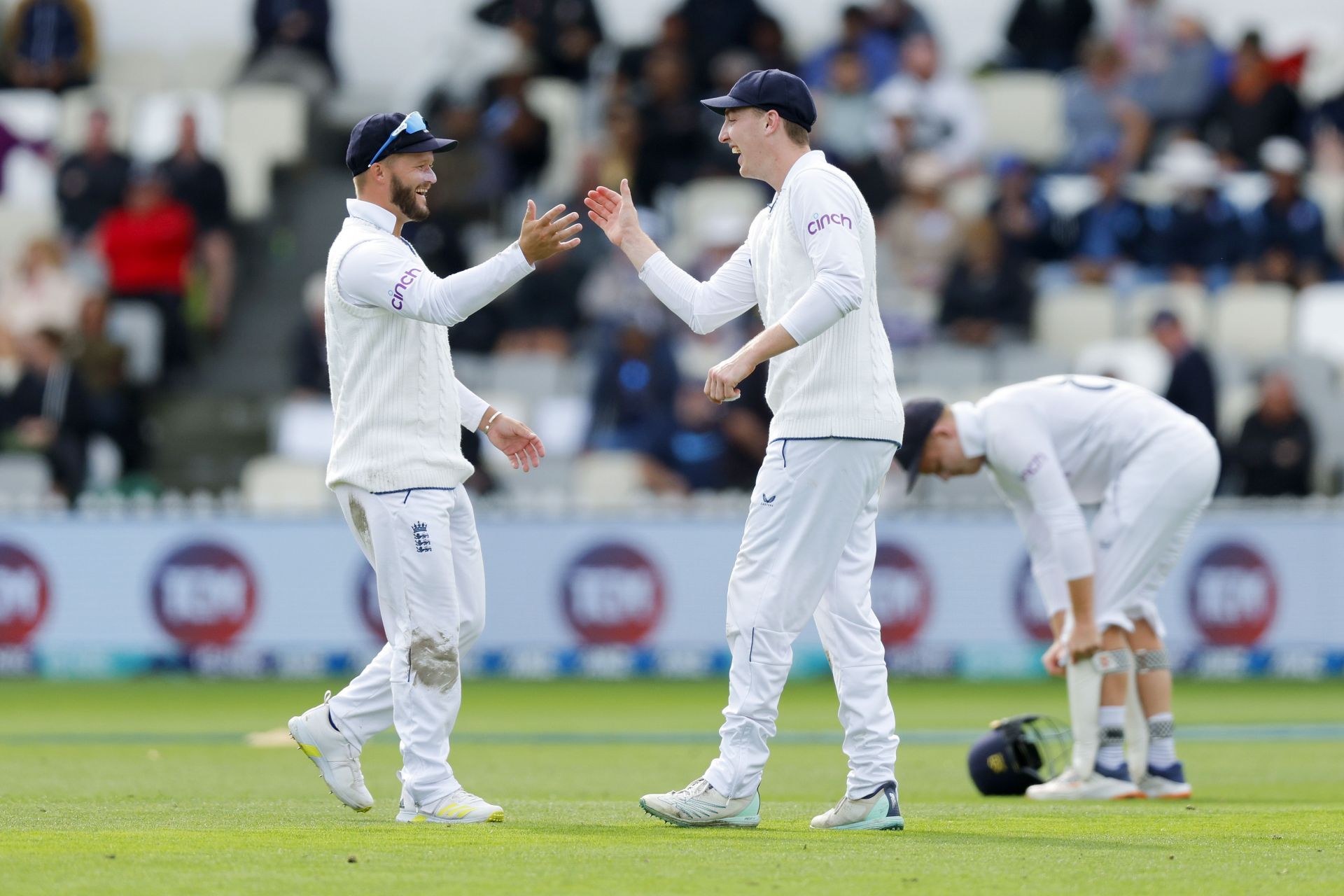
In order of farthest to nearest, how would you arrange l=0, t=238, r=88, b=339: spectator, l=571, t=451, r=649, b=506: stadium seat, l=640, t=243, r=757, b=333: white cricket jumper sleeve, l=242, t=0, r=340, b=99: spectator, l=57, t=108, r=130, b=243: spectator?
1. l=242, t=0, r=340, b=99: spectator
2. l=57, t=108, r=130, b=243: spectator
3. l=0, t=238, r=88, b=339: spectator
4. l=571, t=451, r=649, b=506: stadium seat
5. l=640, t=243, r=757, b=333: white cricket jumper sleeve

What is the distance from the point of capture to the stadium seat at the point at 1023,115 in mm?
22125

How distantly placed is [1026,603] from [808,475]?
32.2 feet

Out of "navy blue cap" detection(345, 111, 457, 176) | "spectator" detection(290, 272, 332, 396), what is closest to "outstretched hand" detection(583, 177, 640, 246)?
"navy blue cap" detection(345, 111, 457, 176)

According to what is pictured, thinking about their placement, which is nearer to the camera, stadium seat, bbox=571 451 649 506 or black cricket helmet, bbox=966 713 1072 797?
black cricket helmet, bbox=966 713 1072 797

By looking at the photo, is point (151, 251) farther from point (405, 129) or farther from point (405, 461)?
point (405, 461)

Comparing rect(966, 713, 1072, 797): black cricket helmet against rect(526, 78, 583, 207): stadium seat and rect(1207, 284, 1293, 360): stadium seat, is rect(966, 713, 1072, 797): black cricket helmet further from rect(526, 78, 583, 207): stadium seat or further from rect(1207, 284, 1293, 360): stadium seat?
rect(526, 78, 583, 207): stadium seat

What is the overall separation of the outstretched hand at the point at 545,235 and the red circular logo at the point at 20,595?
1086cm

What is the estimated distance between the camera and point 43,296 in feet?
66.0

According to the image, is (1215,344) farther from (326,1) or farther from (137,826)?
(137,826)

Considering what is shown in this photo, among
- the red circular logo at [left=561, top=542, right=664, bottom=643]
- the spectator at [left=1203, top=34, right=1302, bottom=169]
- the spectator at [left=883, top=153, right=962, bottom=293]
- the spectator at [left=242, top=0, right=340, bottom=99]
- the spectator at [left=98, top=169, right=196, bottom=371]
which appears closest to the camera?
the red circular logo at [left=561, top=542, right=664, bottom=643]

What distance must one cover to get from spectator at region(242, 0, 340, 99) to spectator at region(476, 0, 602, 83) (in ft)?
6.05

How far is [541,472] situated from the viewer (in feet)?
60.2

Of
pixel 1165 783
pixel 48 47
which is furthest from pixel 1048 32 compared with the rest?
pixel 1165 783

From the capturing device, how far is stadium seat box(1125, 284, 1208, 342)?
19266 mm
